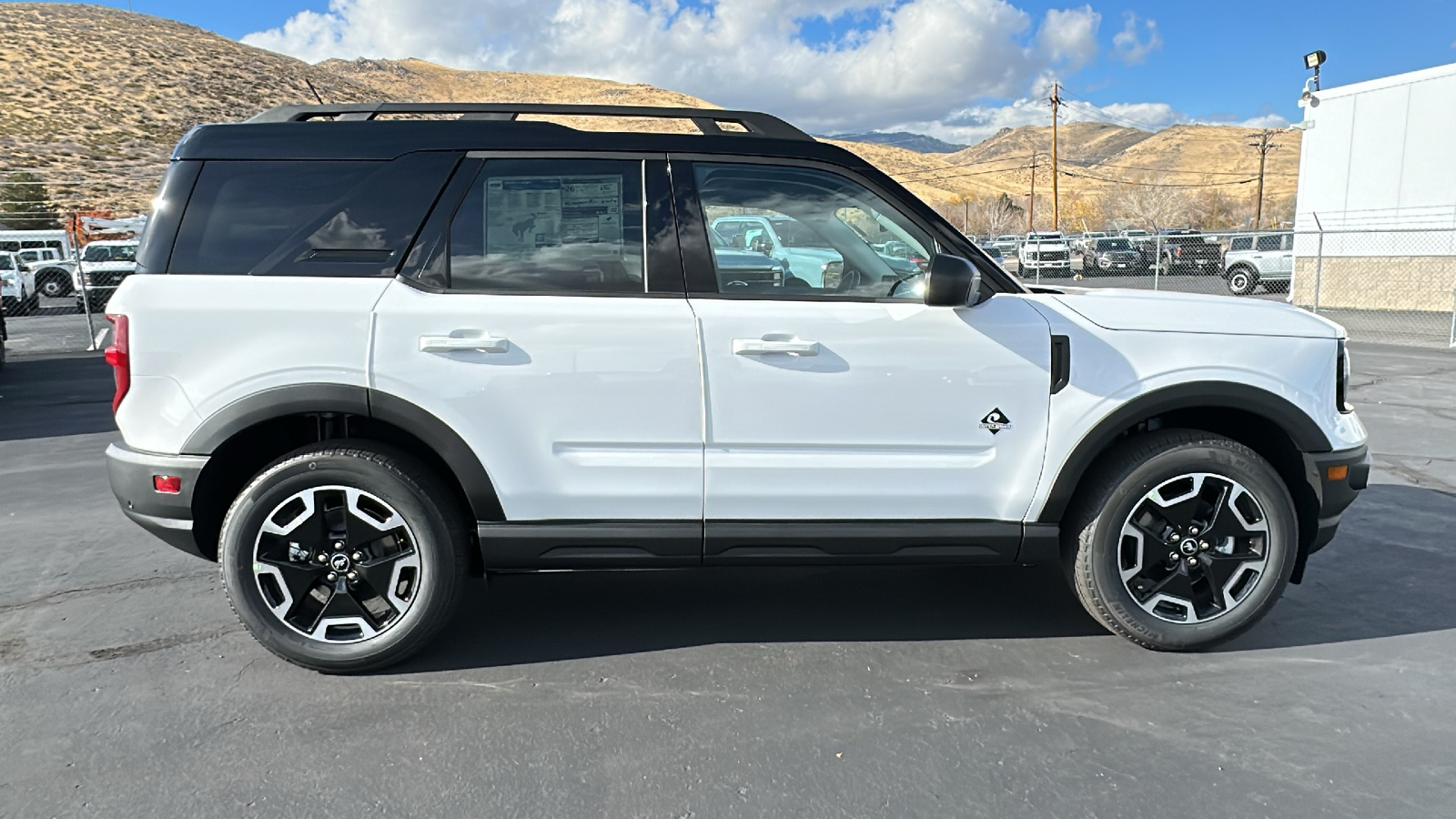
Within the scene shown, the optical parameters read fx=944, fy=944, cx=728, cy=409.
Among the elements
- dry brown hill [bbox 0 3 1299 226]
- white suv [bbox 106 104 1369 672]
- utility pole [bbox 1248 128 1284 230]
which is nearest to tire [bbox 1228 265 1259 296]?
dry brown hill [bbox 0 3 1299 226]

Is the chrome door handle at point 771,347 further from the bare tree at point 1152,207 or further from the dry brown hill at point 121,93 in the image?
the bare tree at point 1152,207

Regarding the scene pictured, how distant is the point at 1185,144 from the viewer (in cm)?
17350

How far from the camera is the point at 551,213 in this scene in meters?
Result: 3.39

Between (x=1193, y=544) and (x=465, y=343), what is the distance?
276 cm

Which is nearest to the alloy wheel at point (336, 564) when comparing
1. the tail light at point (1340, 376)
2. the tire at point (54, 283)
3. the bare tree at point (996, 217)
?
the tail light at point (1340, 376)

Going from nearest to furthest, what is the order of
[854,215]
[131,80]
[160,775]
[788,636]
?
[160,775]
[854,215]
[788,636]
[131,80]

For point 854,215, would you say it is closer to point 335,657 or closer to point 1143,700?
point 1143,700

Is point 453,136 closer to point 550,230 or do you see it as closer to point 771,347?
point 550,230

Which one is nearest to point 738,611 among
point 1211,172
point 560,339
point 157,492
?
point 560,339

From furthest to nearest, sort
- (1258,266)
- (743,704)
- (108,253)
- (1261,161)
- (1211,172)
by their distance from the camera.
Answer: (1211,172), (1261,161), (1258,266), (108,253), (743,704)

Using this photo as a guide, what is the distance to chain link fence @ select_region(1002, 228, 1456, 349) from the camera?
16.2 metres

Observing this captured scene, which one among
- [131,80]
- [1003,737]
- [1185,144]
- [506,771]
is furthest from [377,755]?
[1185,144]

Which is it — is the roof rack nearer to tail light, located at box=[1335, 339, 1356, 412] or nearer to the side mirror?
the side mirror

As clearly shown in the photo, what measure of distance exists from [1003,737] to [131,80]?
223 feet
